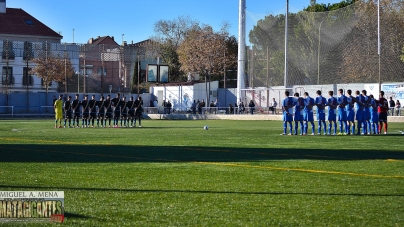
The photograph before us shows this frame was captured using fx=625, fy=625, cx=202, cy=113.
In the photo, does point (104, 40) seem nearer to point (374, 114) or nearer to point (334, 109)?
point (334, 109)

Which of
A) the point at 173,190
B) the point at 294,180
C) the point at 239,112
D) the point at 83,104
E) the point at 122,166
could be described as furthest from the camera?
the point at 239,112

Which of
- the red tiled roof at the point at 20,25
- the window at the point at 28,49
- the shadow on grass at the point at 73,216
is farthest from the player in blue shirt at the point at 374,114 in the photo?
the red tiled roof at the point at 20,25

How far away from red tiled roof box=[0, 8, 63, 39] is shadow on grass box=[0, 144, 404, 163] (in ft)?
246

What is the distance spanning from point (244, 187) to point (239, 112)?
161ft

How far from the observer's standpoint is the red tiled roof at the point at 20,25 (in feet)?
301

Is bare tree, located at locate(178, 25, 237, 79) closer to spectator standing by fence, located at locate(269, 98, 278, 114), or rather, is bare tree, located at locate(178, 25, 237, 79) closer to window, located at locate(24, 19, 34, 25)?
spectator standing by fence, located at locate(269, 98, 278, 114)

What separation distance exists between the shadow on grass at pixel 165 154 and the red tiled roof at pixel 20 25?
74.8 m

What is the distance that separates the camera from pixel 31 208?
26.8 ft

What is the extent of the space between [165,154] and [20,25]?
81882 millimetres

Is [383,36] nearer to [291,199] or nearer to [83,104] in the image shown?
[83,104]

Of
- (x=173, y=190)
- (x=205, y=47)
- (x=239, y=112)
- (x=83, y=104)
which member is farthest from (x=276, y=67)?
(x=173, y=190)

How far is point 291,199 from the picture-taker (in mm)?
9938

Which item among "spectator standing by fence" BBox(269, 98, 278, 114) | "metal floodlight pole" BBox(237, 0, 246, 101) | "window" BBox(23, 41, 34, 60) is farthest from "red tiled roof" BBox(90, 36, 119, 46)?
"spectator standing by fence" BBox(269, 98, 278, 114)

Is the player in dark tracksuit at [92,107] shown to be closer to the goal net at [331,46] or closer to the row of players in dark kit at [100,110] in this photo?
the row of players in dark kit at [100,110]
